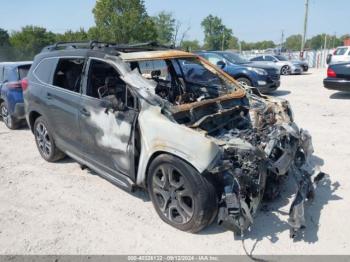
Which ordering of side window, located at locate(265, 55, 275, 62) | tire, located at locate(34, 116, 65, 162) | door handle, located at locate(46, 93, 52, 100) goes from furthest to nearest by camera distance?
side window, located at locate(265, 55, 275, 62)
tire, located at locate(34, 116, 65, 162)
door handle, located at locate(46, 93, 52, 100)

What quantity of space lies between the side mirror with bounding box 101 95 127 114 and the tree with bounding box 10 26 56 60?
31330mm

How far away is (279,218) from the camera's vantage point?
3738mm

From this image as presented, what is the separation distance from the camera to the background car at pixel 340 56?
18.9 metres

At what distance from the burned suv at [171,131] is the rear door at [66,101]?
0.05ft

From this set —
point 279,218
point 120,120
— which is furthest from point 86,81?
point 279,218

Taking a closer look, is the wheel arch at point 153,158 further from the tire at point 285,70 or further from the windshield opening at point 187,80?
the tire at point 285,70

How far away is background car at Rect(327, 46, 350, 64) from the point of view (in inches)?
742

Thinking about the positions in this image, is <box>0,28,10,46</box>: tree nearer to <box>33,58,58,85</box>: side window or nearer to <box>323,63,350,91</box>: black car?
<box>323,63,350,91</box>: black car

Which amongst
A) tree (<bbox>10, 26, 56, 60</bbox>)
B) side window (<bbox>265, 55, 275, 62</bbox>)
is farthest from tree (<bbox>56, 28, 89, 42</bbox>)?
side window (<bbox>265, 55, 275, 62</bbox>)

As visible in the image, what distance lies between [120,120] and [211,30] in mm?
92896

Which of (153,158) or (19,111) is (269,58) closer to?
(19,111)

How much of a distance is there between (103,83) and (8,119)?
434 centimetres

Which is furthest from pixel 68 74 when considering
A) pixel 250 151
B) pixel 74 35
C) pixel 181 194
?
pixel 74 35

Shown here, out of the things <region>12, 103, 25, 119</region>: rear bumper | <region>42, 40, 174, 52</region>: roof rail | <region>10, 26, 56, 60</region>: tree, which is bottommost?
<region>12, 103, 25, 119</region>: rear bumper
